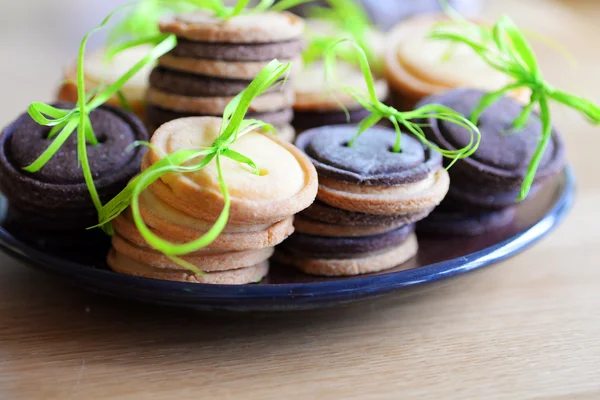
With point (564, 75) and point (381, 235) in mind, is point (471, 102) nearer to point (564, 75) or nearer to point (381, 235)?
point (381, 235)

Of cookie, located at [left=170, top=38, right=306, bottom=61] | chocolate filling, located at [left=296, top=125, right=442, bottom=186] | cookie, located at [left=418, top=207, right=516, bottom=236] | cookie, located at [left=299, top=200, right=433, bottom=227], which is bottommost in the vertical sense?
cookie, located at [left=418, top=207, right=516, bottom=236]

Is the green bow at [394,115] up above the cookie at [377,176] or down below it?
above

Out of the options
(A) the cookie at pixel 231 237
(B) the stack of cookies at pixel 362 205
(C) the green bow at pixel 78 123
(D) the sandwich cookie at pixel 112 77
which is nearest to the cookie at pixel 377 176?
(B) the stack of cookies at pixel 362 205

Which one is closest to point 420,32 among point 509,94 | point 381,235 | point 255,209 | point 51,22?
point 509,94

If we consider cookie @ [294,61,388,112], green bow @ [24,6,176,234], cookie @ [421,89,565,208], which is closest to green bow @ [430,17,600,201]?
cookie @ [421,89,565,208]

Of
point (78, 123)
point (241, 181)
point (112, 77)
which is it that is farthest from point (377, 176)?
point (112, 77)

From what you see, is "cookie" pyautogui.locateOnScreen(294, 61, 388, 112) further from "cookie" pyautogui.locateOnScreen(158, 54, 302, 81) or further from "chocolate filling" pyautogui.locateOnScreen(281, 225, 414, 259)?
"chocolate filling" pyautogui.locateOnScreen(281, 225, 414, 259)

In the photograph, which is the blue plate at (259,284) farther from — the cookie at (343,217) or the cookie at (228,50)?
the cookie at (228,50)
